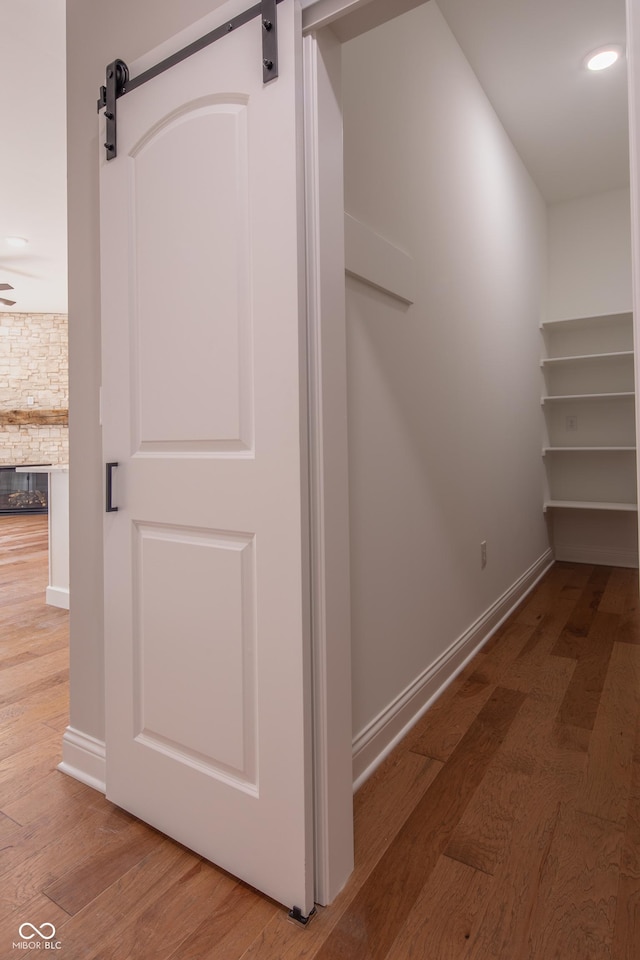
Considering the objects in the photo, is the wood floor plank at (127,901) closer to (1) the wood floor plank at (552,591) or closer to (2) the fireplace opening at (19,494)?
(1) the wood floor plank at (552,591)

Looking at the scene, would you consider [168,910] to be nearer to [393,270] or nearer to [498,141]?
[393,270]

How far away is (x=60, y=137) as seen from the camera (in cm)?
356

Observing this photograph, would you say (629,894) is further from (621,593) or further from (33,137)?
(33,137)

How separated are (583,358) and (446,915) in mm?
3827

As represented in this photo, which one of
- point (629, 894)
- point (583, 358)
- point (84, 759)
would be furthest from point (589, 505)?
point (84, 759)

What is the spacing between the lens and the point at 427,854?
1367mm

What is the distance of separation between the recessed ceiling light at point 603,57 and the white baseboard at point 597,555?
3.23 metres

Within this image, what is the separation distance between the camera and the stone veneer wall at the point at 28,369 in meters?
8.37

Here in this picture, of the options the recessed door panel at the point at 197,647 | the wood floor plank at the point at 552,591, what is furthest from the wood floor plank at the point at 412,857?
the wood floor plank at the point at 552,591

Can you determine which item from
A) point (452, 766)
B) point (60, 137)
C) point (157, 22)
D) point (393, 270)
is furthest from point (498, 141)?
point (452, 766)

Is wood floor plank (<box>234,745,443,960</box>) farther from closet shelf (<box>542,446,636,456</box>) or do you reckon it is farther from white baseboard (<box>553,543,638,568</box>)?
white baseboard (<box>553,543,638,568</box>)

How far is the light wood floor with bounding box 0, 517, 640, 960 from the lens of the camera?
113 centimetres

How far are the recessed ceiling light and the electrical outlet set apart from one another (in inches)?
93.1

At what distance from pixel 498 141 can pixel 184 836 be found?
372 centimetres
